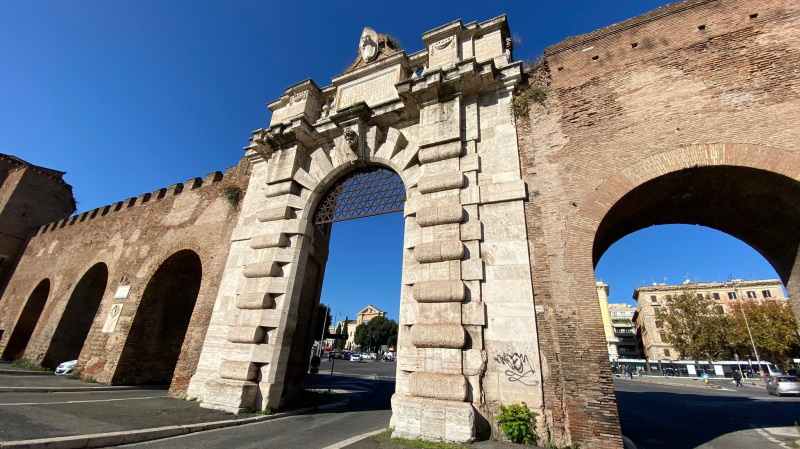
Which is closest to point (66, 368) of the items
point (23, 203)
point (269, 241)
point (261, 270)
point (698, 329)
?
point (261, 270)

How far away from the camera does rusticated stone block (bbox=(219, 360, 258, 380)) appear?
7.04 m

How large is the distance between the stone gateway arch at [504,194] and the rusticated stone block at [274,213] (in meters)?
0.06

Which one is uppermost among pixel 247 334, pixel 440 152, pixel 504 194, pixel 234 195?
pixel 234 195

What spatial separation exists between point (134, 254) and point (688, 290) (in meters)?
→ 58.1

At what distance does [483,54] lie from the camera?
7.89 m

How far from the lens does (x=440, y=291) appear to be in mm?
5844

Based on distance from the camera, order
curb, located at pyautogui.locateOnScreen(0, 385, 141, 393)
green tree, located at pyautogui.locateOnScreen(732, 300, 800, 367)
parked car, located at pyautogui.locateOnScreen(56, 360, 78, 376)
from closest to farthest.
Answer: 1. curb, located at pyautogui.locateOnScreen(0, 385, 141, 393)
2. parked car, located at pyautogui.locateOnScreen(56, 360, 78, 376)
3. green tree, located at pyautogui.locateOnScreen(732, 300, 800, 367)

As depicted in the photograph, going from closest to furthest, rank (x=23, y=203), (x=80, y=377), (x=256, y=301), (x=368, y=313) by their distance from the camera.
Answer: (x=256, y=301)
(x=80, y=377)
(x=23, y=203)
(x=368, y=313)

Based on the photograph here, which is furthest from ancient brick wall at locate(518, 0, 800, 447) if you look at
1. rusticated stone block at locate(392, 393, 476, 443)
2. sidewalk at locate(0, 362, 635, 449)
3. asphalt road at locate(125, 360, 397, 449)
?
asphalt road at locate(125, 360, 397, 449)

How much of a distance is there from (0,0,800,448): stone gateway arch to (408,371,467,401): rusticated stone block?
1.3 inches

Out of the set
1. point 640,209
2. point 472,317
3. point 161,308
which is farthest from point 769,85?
point 161,308

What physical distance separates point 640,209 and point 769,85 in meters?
2.64

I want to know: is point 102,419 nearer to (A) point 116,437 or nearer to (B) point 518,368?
(A) point 116,437

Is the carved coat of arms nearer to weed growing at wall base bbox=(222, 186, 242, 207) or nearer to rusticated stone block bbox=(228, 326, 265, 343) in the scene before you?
weed growing at wall base bbox=(222, 186, 242, 207)
